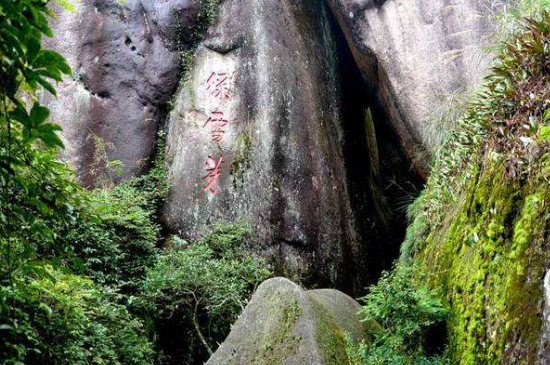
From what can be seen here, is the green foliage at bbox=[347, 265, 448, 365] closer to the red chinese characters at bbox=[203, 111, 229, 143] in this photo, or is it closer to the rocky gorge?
the rocky gorge

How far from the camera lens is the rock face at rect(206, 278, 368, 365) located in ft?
10.7

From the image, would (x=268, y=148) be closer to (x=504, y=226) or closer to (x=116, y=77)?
(x=116, y=77)

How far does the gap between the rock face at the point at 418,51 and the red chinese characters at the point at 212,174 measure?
273 centimetres

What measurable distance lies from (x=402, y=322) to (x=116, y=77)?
21.5 feet

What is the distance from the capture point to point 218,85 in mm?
8078

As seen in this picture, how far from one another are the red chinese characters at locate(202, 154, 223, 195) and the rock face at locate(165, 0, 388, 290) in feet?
0.05

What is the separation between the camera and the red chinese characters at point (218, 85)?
315 inches

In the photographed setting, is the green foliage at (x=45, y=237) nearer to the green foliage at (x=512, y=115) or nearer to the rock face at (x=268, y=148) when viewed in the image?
the rock face at (x=268, y=148)

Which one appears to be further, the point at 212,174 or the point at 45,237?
the point at 212,174

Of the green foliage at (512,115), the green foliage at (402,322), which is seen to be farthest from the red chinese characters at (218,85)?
the green foliage at (402,322)

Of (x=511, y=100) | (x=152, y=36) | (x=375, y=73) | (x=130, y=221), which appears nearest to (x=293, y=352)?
(x=511, y=100)

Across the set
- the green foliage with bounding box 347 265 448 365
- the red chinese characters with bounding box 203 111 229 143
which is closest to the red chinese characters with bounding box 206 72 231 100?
the red chinese characters with bounding box 203 111 229 143

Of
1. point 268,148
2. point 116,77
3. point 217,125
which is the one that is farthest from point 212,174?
point 116,77

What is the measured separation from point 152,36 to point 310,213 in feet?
13.0
